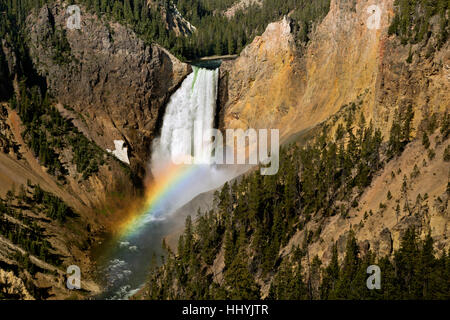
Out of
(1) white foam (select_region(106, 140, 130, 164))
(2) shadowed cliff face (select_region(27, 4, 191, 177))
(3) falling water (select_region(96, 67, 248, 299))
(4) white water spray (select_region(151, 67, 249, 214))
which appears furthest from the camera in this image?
(4) white water spray (select_region(151, 67, 249, 214))

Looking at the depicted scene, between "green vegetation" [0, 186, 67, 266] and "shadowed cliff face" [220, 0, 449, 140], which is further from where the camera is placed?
"green vegetation" [0, 186, 67, 266]

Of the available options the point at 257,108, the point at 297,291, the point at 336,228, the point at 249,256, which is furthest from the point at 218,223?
the point at 257,108

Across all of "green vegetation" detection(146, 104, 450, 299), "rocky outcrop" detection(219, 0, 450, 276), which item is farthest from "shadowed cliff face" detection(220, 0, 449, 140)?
"green vegetation" detection(146, 104, 450, 299)

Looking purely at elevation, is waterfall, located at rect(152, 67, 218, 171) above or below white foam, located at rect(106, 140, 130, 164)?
above

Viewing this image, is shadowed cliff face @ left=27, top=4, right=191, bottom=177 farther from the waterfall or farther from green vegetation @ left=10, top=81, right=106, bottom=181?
green vegetation @ left=10, top=81, right=106, bottom=181

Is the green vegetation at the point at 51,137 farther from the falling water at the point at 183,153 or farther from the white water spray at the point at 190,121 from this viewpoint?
the white water spray at the point at 190,121

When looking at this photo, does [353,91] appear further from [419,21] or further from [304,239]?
[304,239]

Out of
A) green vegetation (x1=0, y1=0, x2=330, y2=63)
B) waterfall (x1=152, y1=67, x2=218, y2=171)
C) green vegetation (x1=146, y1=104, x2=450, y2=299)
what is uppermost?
green vegetation (x1=0, y1=0, x2=330, y2=63)
